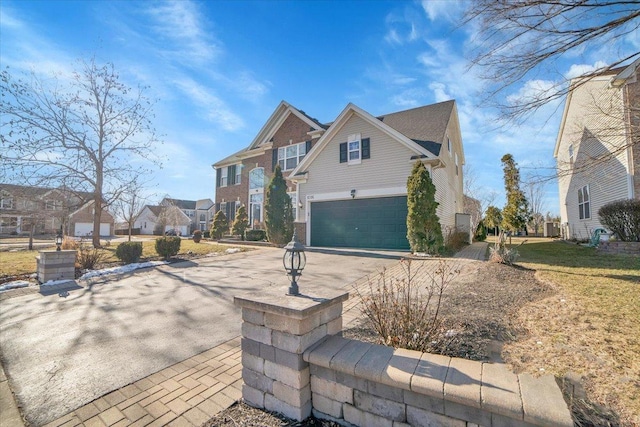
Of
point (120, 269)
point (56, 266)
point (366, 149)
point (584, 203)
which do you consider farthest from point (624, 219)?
point (56, 266)

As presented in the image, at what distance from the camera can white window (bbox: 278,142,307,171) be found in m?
19.7

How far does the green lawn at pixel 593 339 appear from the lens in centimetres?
236

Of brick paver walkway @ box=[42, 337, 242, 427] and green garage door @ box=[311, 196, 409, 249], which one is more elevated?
green garage door @ box=[311, 196, 409, 249]

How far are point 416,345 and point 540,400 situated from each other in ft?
4.07

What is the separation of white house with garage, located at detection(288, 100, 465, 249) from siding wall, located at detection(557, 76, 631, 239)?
5.22 m

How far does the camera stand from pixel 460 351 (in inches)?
117

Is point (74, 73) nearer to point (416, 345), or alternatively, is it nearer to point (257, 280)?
point (257, 280)

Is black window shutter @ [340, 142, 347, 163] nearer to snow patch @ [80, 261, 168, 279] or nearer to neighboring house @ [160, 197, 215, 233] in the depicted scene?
snow patch @ [80, 261, 168, 279]

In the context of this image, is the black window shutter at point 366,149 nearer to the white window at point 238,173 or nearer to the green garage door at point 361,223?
the green garage door at point 361,223

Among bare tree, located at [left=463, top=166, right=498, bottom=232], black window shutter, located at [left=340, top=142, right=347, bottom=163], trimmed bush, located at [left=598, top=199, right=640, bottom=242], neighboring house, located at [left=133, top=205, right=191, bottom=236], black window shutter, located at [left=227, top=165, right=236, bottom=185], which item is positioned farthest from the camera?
neighboring house, located at [left=133, top=205, right=191, bottom=236]

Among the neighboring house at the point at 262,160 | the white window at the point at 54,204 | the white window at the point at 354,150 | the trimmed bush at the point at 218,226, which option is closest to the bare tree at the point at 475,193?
the neighboring house at the point at 262,160

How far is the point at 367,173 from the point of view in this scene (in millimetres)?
13961

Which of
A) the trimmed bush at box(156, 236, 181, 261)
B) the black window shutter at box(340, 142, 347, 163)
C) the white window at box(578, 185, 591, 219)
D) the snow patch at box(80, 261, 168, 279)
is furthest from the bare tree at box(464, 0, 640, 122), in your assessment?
the white window at box(578, 185, 591, 219)

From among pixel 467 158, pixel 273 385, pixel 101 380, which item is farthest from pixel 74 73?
pixel 467 158
